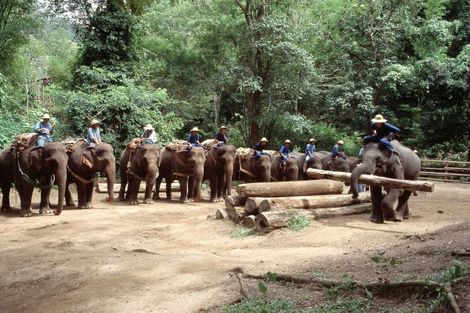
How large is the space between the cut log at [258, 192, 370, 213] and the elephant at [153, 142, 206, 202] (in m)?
6.44

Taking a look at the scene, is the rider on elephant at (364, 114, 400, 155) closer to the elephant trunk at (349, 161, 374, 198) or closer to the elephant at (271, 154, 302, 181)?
the elephant trunk at (349, 161, 374, 198)

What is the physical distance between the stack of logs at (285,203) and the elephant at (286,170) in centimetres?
630

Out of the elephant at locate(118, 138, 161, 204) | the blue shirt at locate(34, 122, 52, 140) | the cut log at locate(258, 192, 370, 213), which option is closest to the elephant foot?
the blue shirt at locate(34, 122, 52, 140)

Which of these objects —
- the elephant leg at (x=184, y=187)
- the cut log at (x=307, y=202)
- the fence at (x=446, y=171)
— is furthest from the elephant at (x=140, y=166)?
the fence at (x=446, y=171)

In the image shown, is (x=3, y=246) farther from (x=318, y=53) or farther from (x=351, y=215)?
(x=318, y=53)

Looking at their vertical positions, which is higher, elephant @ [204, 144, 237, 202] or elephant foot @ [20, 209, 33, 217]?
elephant @ [204, 144, 237, 202]

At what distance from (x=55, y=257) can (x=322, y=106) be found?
24.7 m

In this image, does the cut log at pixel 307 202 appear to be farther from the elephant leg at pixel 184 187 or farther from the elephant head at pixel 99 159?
the elephant leg at pixel 184 187

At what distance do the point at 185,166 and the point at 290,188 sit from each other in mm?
6367

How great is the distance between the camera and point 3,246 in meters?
11.1

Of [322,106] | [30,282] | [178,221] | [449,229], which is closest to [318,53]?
[322,106]

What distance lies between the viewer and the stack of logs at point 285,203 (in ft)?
38.4

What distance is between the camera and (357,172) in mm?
11773

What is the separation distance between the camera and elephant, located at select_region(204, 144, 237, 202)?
743 inches
